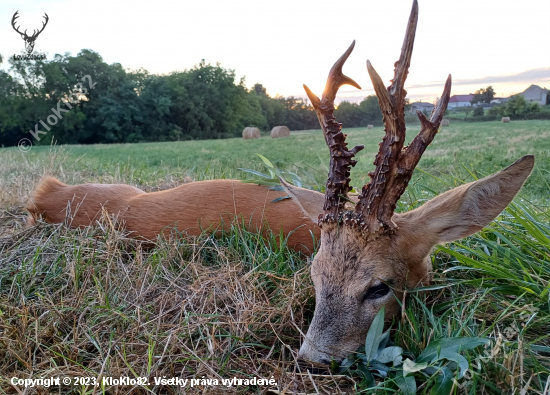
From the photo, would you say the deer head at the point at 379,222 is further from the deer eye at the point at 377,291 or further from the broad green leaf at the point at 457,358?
the broad green leaf at the point at 457,358

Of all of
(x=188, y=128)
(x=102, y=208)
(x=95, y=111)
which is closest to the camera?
(x=102, y=208)

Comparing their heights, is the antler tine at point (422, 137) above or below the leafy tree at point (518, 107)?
below

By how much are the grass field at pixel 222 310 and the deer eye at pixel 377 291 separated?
0.48 feet

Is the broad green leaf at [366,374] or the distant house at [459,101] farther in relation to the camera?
the distant house at [459,101]

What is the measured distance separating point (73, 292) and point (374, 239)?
2060 millimetres

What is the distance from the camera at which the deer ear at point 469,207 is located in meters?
2.04

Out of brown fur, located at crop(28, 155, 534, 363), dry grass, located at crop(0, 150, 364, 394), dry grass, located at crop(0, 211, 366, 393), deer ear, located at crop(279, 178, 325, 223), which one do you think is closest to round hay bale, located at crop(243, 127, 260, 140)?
dry grass, located at crop(0, 150, 364, 394)

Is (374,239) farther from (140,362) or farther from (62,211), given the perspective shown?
(62,211)

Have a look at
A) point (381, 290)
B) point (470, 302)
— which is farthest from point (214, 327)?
point (470, 302)

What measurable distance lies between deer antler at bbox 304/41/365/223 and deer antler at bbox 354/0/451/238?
12cm

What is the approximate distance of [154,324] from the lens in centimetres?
245

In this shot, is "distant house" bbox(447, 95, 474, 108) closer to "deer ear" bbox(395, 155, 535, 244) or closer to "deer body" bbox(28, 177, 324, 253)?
"deer ear" bbox(395, 155, 535, 244)

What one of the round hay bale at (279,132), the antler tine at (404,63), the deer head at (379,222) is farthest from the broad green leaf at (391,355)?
the round hay bale at (279,132)

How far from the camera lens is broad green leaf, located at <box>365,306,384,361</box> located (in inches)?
78.7
